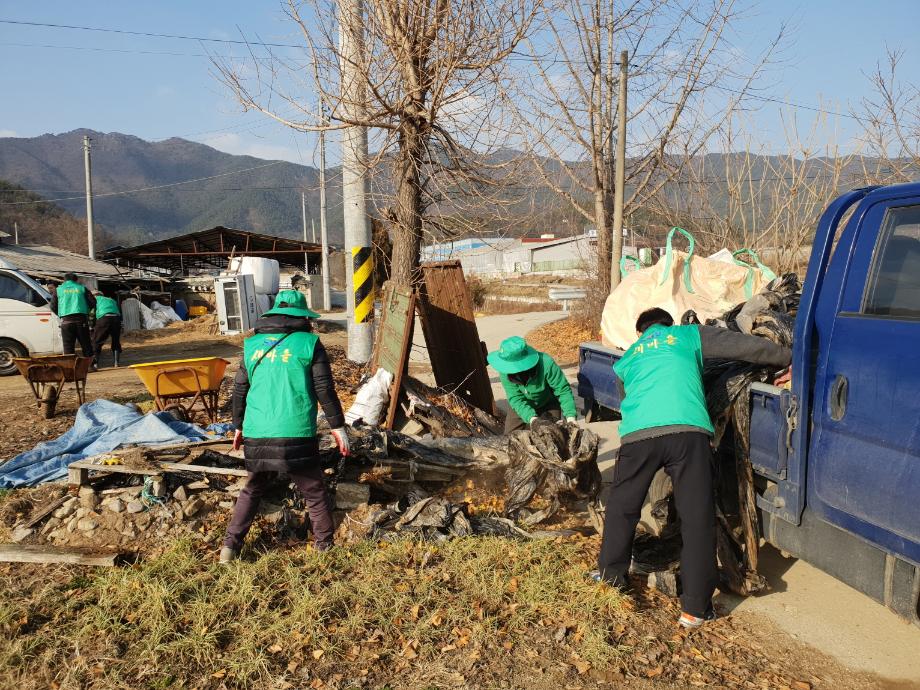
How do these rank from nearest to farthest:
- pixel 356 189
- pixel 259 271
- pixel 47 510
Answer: pixel 47 510 → pixel 356 189 → pixel 259 271

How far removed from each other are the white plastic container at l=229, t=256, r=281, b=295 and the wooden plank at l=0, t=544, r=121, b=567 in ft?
62.0

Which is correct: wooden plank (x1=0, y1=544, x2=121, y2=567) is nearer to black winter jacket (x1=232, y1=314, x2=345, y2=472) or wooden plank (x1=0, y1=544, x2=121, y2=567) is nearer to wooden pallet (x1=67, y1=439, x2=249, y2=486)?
wooden pallet (x1=67, y1=439, x2=249, y2=486)

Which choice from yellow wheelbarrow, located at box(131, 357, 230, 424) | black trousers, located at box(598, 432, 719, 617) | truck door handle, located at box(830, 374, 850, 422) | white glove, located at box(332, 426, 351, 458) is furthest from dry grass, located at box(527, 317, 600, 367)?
truck door handle, located at box(830, 374, 850, 422)

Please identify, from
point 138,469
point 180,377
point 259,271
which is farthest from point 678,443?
point 259,271

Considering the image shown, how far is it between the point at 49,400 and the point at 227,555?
214 inches

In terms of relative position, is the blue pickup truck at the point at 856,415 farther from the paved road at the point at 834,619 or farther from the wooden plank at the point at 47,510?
the wooden plank at the point at 47,510

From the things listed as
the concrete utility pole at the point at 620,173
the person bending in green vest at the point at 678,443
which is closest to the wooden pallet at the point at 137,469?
the person bending in green vest at the point at 678,443

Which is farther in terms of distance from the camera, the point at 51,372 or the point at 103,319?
the point at 103,319

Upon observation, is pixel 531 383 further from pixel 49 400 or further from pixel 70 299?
pixel 70 299

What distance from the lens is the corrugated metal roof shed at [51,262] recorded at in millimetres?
19922

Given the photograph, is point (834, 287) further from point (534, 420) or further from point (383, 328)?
point (383, 328)

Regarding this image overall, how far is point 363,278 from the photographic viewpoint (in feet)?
28.9

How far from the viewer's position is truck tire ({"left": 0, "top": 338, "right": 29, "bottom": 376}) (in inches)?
488

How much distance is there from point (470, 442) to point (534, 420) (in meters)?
0.66
